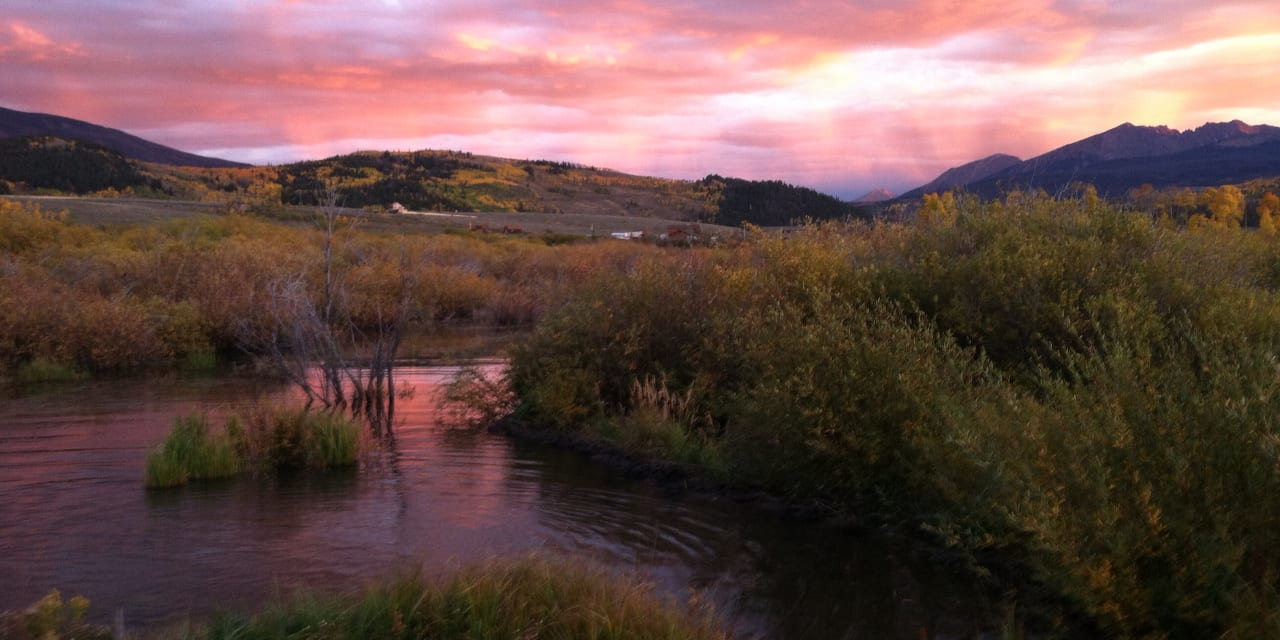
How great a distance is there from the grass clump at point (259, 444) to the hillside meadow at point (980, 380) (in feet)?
11.7

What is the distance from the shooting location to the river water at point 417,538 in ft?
28.3

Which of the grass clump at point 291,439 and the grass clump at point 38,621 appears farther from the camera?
the grass clump at point 291,439

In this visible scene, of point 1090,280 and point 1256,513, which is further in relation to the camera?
point 1090,280

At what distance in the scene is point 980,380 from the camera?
9828mm

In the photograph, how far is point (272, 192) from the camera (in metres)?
104

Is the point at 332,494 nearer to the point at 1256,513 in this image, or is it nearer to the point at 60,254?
the point at 1256,513

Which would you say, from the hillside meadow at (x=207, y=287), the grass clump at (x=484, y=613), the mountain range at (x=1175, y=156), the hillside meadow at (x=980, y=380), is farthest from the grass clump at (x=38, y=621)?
the mountain range at (x=1175, y=156)

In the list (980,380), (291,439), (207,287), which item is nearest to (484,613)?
(980,380)

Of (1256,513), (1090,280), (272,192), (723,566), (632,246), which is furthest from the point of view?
(272,192)

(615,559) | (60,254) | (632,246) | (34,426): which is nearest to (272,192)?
(632,246)

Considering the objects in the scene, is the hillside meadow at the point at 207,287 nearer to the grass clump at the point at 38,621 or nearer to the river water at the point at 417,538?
the river water at the point at 417,538

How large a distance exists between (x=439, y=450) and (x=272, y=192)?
9618cm

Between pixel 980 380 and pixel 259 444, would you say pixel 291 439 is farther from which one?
pixel 980 380

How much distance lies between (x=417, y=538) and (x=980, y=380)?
580 cm
